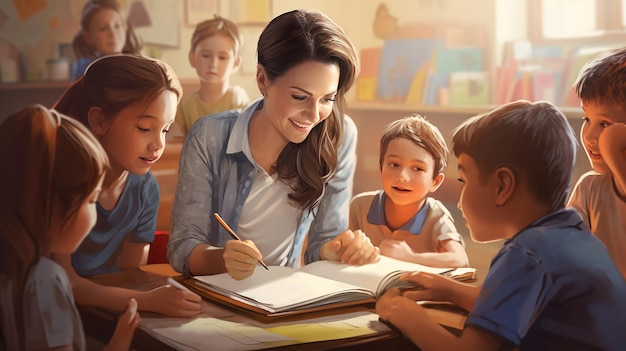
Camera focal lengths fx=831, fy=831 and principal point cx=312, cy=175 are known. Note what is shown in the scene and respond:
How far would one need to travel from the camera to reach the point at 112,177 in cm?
130

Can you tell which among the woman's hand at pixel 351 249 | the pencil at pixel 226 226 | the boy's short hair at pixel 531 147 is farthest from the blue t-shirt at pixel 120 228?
the boy's short hair at pixel 531 147

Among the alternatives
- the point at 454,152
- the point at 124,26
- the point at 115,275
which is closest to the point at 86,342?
the point at 115,275

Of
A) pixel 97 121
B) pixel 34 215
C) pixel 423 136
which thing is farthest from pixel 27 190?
pixel 423 136

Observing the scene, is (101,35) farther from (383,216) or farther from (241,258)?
(383,216)

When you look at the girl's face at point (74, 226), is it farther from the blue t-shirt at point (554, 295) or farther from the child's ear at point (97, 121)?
the blue t-shirt at point (554, 295)

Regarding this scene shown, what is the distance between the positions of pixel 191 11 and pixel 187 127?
20 cm

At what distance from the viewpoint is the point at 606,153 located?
57.2 inches

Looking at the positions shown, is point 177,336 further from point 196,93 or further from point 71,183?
point 196,93

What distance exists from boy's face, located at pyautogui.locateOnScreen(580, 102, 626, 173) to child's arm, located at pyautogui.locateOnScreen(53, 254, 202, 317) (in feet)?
2.37

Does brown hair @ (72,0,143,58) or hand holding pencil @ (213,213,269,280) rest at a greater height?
brown hair @ (72,0,143,58)

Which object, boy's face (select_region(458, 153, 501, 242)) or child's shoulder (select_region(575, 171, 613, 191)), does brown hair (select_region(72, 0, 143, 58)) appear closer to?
boy's face (select_region(458, 153, 501, 242))

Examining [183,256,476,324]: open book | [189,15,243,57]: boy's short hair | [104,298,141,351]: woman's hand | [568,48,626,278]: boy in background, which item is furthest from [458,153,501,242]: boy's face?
[104,298,141,351]: woman's hand

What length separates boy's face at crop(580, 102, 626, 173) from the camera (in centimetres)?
145

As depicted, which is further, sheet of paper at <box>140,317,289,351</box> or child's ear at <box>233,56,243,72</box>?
child's ear at <box>233,56,243,72</box>
